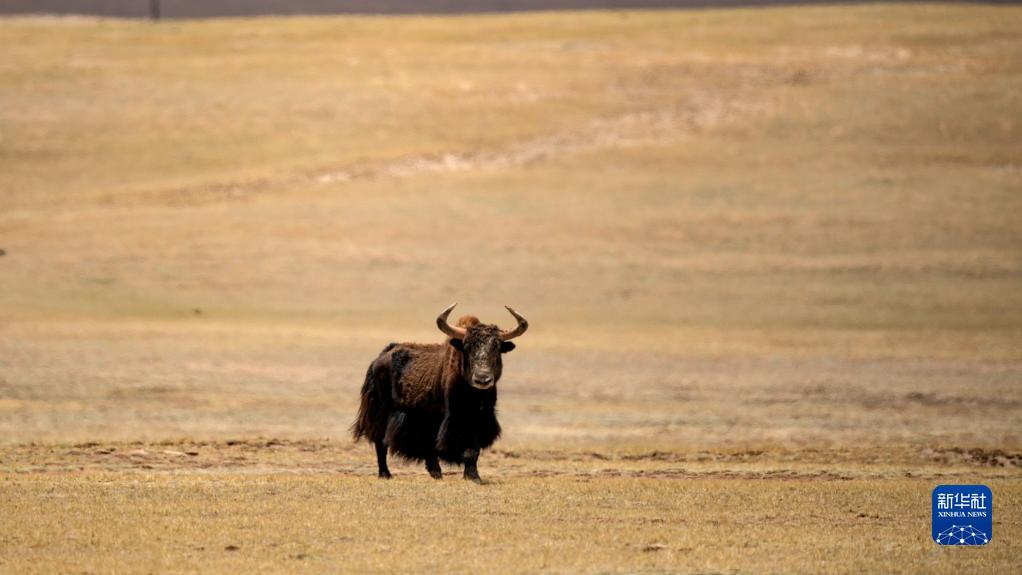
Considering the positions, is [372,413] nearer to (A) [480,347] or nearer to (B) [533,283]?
(A) [480,347]

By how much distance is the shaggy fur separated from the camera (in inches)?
540

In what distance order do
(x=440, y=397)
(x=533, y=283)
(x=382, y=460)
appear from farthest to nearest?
1. (x=533, y=283)
2. (x=382, y=460)
3. (x=440, y=397)

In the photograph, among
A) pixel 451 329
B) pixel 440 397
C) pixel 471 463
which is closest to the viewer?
pixel 451 329

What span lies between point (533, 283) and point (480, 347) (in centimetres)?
2024

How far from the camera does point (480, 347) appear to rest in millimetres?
13562

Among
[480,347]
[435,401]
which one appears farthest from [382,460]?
[480,347]

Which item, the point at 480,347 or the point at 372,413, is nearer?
the point at 480,347

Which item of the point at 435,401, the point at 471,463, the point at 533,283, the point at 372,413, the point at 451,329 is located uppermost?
the point at 533,283

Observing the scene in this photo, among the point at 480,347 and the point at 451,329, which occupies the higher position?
the point at 451,329

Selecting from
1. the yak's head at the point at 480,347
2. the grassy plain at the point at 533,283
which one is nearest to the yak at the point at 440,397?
the yak's head at the point at 480,347

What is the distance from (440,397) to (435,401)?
0.08m

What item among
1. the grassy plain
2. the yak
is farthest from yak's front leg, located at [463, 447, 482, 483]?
the grassy plain

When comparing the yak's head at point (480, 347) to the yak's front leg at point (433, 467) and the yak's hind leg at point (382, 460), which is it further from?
the yak's hind leg at point (382, 460)

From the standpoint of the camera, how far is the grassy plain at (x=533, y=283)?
11.9 m
